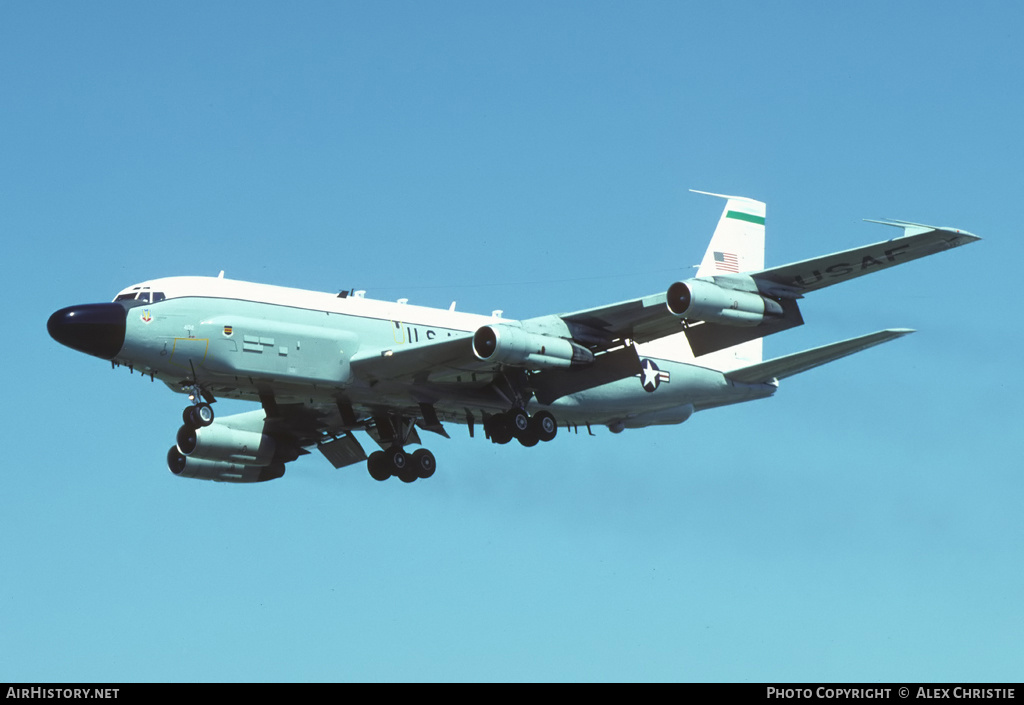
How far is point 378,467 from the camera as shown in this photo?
47.7 meters

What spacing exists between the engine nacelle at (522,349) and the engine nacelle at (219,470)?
10.7 m

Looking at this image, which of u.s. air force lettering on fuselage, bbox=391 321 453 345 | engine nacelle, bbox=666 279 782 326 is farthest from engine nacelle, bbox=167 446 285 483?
engine nacelle, bbox=666 279 782 326

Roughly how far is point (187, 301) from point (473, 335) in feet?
26.9

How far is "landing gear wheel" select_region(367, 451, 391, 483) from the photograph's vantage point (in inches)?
1870

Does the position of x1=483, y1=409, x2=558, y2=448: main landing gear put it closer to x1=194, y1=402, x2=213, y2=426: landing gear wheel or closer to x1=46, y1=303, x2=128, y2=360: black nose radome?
x1=194, y1=402, x2=213, y2=426: landing gear wheel

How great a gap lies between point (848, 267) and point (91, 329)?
2101 cm

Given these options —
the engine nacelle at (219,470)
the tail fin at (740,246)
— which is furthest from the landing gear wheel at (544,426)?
the tail fin at (740,246)

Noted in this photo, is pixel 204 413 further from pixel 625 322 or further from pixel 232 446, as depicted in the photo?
pixel 625 322

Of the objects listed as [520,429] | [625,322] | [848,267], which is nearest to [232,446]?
[520,429]

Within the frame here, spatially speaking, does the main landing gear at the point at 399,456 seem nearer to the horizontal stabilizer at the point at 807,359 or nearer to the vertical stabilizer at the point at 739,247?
the horizontal stabilizer at the point at 807,359

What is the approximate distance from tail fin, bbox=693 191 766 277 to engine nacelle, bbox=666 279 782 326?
12.4 meters

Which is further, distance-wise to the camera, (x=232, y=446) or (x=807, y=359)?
(x=232, y=446)
